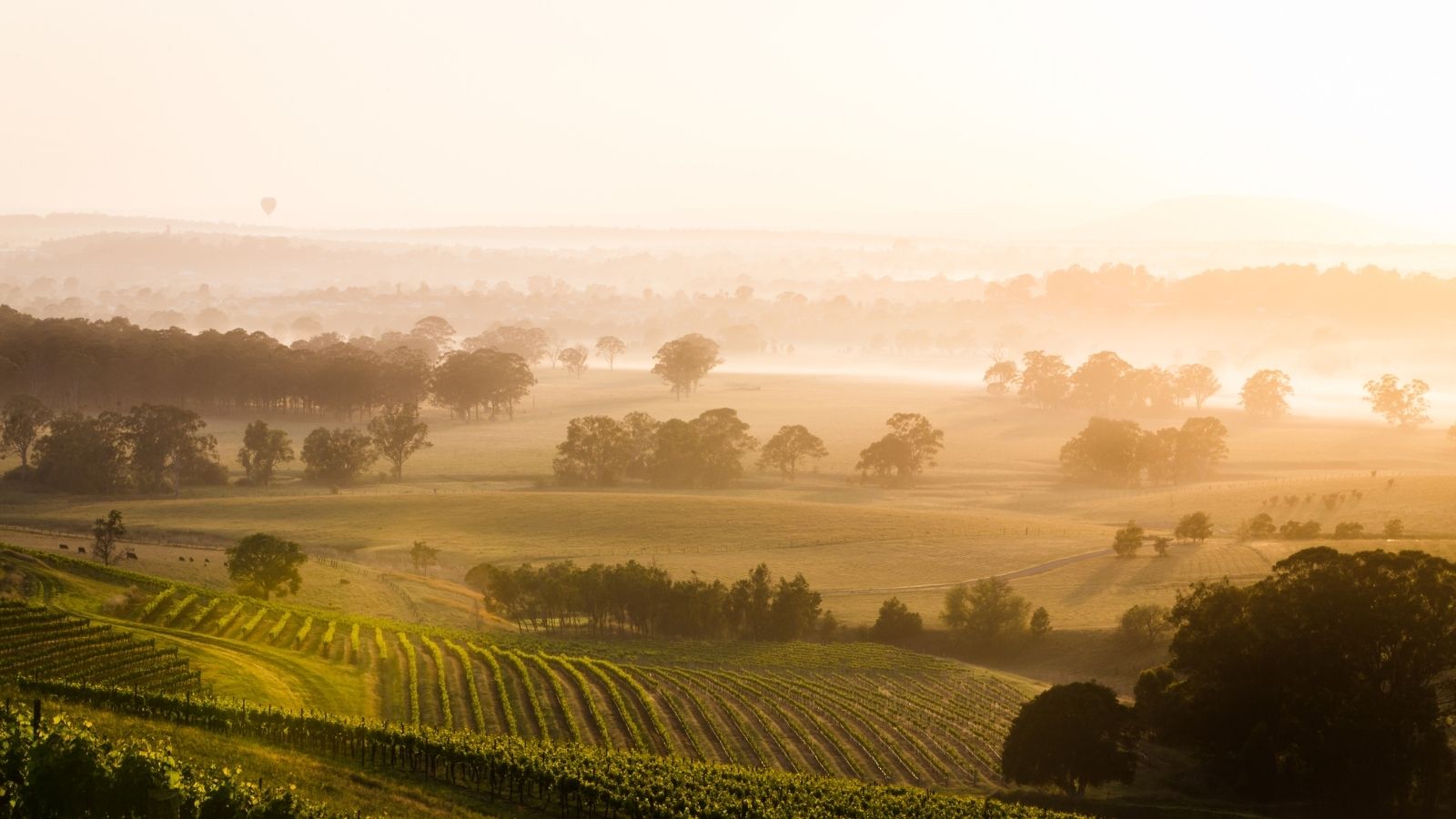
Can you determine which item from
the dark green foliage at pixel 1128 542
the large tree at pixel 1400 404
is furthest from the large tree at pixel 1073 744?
the large tree at pixel 1400 404

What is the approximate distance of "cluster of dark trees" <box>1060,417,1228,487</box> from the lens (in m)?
134

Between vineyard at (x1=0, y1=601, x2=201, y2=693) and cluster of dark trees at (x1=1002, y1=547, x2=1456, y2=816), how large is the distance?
3516cm

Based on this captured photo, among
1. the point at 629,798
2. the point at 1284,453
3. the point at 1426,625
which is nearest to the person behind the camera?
the point at 629,798

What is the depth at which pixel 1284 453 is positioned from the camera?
153500 millimetres

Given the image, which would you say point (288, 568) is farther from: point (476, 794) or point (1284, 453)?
point (1284, 453)

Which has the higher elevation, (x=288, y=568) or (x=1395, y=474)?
(x=1395, y=474)

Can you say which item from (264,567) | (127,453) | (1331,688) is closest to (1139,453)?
(1331,688)

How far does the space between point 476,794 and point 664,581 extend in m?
34.0

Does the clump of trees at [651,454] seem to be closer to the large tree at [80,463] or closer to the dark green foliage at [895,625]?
the large tree at [80,463]

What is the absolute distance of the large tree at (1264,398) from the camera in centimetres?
18938

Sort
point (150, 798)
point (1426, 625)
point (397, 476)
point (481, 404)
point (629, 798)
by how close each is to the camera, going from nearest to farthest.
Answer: point (150, 798)
point (629, 798)
point (1426, 625)
point (397, 476)
point (481, 404)

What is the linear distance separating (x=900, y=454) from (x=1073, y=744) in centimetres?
8843

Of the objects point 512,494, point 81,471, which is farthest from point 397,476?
point 81,471

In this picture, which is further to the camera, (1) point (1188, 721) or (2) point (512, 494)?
(2) point (512, 494)
